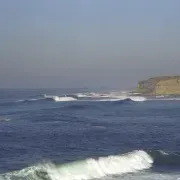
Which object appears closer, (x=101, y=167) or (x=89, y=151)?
(x=101, y=167)

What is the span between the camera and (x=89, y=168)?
2275cm

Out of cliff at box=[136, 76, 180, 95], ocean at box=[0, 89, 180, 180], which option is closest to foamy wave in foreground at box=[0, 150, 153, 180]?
ocean at box=[0, 89, 180, 180]

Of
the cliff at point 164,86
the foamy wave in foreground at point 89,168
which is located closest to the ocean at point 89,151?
the foamy wave in foreground at point 89,168

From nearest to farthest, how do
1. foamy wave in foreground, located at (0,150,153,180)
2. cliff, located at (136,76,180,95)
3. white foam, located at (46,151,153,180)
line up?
1. foamy wave in foreground, located at (0,150,153,180)
2. white foam, located at (46,151,153,180)
3. cliff, located at (136,76,180,95)

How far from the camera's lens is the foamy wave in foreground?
69.5ft

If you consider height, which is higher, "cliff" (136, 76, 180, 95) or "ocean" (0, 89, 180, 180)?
"cliff" (136, 76, 180, 95)

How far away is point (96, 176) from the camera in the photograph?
22.2 m

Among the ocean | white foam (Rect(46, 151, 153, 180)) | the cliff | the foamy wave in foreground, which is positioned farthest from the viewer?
the cliff

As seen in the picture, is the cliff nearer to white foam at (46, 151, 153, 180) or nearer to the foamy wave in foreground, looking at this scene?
white foam at (46, 151, 153, 180)

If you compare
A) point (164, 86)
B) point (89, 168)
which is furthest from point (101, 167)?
point (164, 86)

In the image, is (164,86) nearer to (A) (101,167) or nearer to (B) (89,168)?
(A) (101,167)

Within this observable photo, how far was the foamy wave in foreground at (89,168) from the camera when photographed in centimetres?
2119

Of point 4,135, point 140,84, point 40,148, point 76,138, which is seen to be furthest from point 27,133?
point 140,84

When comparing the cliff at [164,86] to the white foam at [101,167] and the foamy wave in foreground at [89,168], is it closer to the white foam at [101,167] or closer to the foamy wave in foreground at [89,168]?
the white foam at [101,167]
